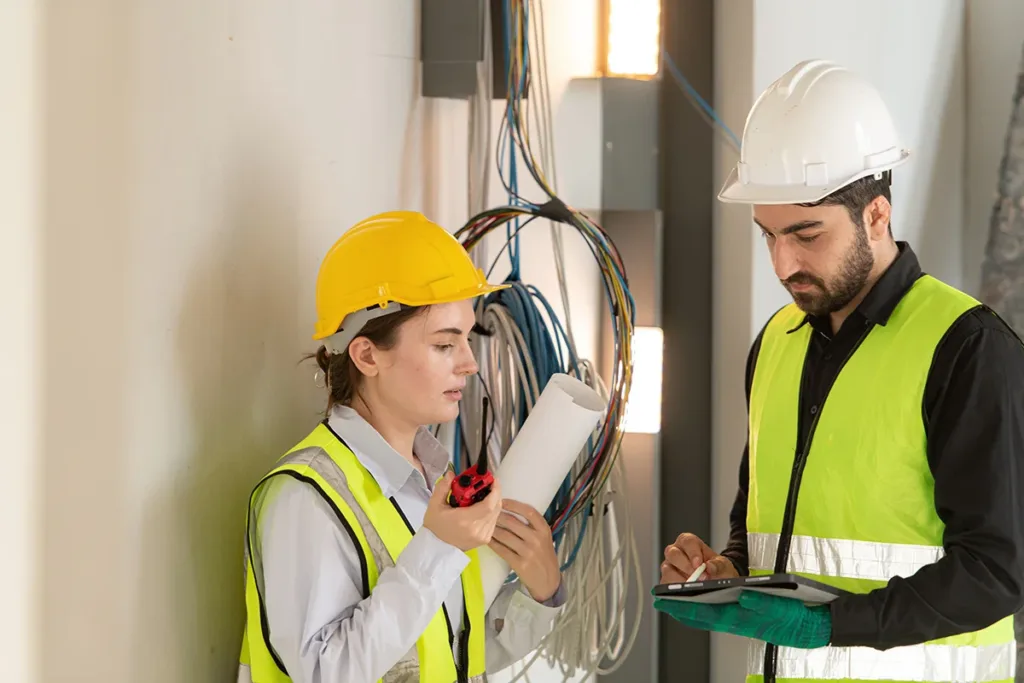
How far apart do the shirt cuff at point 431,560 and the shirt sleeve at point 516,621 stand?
0.42 metres

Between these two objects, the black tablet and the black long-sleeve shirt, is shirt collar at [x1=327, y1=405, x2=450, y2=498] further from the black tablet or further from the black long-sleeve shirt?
the black long-sleeve shirt

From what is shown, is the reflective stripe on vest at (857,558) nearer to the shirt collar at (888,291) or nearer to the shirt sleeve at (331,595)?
the shirt collar at (888,291)

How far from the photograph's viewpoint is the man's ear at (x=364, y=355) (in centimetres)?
145

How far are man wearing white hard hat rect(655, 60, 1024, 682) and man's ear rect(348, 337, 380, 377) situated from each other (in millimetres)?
Answer: 686

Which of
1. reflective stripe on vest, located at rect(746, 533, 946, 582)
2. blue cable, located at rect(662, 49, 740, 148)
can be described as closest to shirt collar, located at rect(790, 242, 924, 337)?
reflective stripe on vest, located at rect(746, 533, 946, 582)

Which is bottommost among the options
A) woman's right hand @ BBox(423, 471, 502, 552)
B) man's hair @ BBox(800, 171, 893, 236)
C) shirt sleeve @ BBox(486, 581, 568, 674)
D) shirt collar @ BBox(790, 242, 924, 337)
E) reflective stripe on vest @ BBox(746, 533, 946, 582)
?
shirt sleeve @ BBox(486, 581, 568, 674)

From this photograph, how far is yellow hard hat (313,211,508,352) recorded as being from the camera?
1419 millimetres

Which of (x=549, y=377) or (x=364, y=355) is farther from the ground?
(x=364, y=355)

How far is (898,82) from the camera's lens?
256 cm

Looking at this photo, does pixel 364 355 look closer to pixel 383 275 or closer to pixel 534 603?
pixel 383 275

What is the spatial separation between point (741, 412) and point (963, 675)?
3.72 ft

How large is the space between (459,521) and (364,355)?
0.33 metres

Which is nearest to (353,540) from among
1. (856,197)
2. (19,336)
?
(19,336)

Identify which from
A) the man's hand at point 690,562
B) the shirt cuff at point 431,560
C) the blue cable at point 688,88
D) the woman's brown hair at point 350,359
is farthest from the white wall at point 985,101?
the shirt cuff at point 431,560
